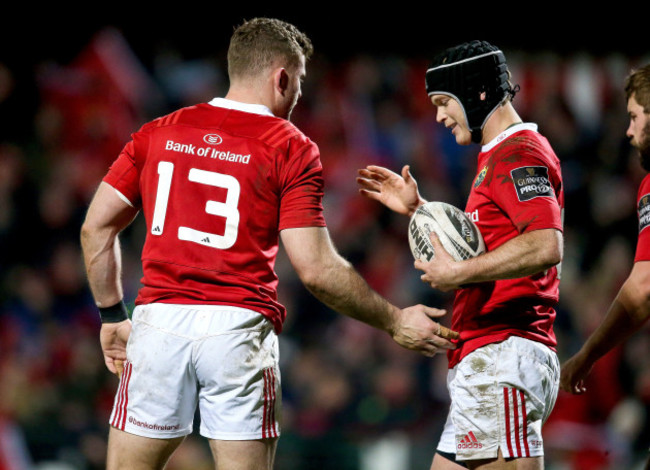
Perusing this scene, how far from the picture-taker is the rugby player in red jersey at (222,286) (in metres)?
3.07

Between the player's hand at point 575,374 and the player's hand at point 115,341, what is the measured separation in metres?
2.13

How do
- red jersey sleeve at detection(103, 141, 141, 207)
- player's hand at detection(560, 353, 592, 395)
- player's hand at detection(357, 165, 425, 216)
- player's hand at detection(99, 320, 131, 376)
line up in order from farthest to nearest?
player's hand at detection(357, 165, 425, 216) < player's hand at detection(560, 353, 592, 395) < player's hand at detection(99, 320, 131, 376) < red jersey sleeve at detection(103, 141, 141, 207)

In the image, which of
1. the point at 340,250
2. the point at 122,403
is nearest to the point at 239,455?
the point at 122,403

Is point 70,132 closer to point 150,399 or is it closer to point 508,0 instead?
point 508,0

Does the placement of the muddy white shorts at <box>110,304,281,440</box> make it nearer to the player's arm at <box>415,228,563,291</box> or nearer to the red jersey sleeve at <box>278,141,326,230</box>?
the red jersey sleeve at <box>278,141,326,230</box>

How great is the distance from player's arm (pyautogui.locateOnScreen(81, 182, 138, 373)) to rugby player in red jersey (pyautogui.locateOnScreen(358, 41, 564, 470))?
4.46 feet

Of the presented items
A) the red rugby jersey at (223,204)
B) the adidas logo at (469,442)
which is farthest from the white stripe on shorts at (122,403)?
the adidas logo at (469,442)

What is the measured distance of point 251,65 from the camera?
3.44 m

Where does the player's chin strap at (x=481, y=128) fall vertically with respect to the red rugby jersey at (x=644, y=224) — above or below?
above

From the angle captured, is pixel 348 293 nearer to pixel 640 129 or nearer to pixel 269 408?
pixel 269 408

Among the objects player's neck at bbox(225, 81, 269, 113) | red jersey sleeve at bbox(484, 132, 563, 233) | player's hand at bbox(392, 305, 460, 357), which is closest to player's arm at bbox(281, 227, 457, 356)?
player's hand at bbox(392, 305, 460, 357)

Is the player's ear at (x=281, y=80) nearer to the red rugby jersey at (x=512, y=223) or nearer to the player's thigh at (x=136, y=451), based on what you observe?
the red rugby jersey at (x=512, y=223)

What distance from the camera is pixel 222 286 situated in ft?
10.3

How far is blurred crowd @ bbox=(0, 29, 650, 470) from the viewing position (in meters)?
6.67
